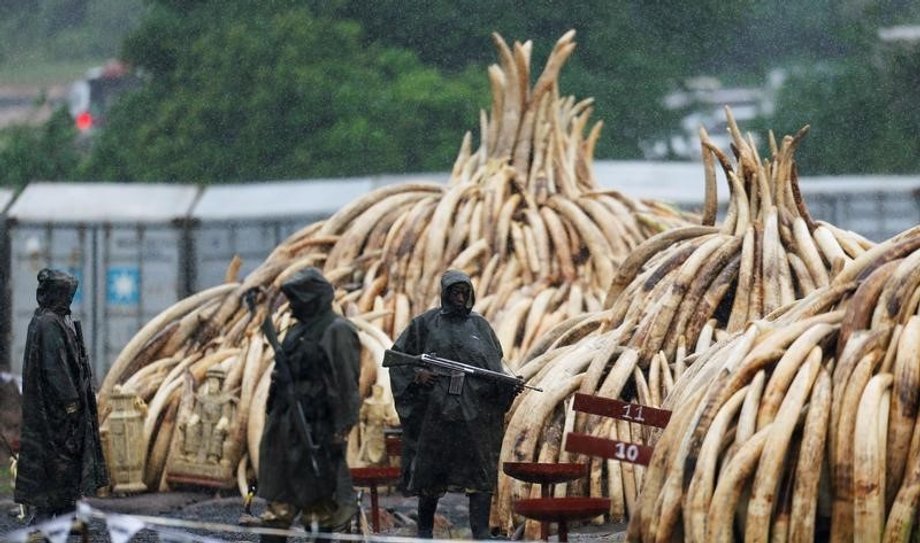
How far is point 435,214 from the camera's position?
1859cm

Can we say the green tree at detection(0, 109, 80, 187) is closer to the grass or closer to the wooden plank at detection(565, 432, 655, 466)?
the grass

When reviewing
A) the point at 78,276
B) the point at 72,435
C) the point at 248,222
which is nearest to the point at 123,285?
the point at 78,276

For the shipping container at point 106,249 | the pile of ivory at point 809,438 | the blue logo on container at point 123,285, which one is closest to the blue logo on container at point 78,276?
the shipping container at point 106,249

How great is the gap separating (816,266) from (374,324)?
4.06 meters

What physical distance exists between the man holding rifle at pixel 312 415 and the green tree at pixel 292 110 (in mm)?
33303

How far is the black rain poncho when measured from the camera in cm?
1253

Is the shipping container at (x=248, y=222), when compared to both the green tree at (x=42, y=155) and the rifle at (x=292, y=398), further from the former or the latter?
the green tree at (x=42, y=155)

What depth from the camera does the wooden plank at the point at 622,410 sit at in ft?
39.9

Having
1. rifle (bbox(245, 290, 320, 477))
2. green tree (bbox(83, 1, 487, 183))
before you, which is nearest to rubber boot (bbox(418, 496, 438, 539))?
rifle (bbox(245, 290, 320, 477))

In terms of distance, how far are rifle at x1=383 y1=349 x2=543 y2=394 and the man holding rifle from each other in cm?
141

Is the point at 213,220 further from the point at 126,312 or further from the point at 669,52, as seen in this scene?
the point at 669,52

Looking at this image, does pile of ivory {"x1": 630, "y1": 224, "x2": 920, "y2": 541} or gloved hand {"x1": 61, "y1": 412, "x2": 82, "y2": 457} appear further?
gloved hand {"x1": 61, "y1": 412, "x2": 82, "y2": 457}

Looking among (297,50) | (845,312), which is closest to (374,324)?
(845,312)

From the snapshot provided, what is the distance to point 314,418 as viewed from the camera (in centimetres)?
1091
